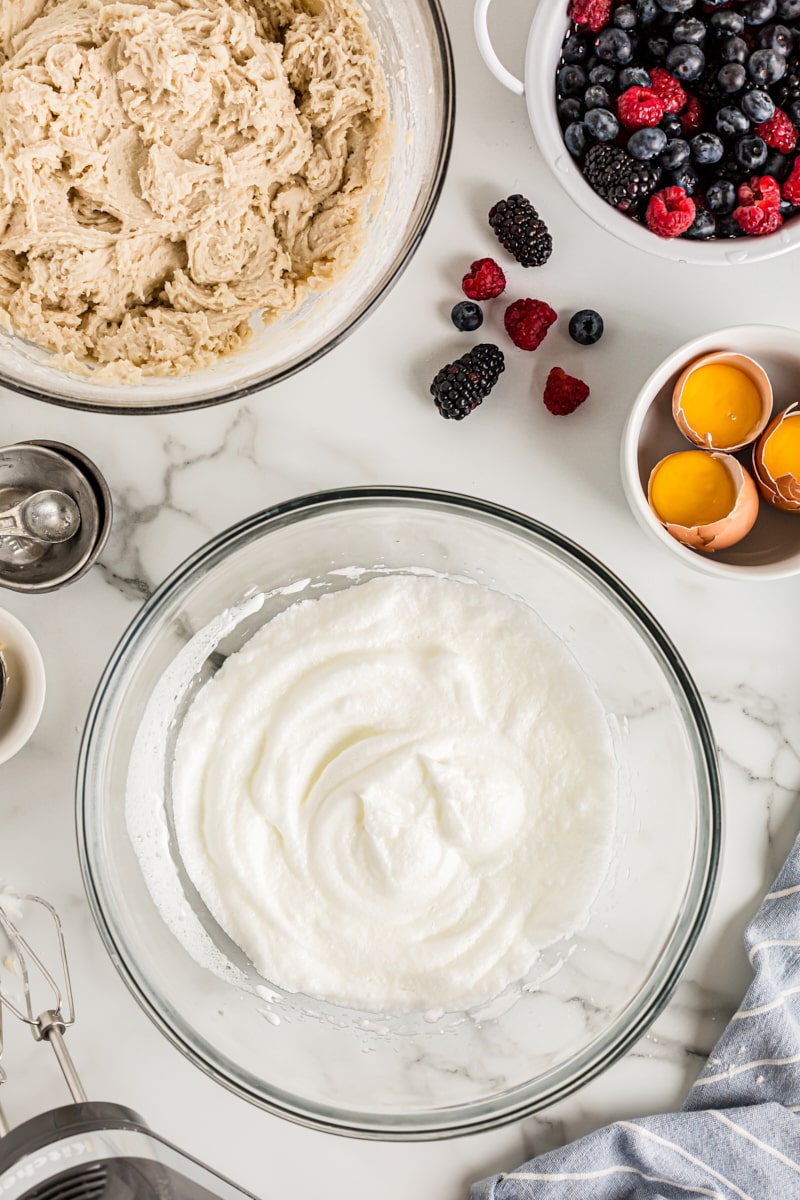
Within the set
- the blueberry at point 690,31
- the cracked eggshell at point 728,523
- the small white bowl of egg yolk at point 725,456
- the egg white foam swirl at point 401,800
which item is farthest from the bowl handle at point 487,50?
the egg white foam swirl at point 401,800

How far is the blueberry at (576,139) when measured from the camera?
139cm

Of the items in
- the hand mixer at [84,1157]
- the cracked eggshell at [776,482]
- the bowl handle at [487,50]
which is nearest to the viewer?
the hand mixer at [84,1157]

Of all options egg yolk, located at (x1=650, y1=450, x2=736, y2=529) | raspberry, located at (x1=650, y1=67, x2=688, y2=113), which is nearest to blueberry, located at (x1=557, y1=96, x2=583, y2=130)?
raspberry, located at (x1=650, y1=67, x2=688, y2=113)

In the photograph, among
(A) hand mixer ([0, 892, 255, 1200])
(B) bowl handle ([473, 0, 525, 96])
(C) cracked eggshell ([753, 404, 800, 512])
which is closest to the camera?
(A) hand mixer ([0, 892, 255, 1200])

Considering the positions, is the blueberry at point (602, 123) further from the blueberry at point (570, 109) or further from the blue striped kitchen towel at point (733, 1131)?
the blue striped kitchen towel at point (733, 1131)

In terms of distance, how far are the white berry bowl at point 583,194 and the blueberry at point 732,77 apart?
0.20 metres

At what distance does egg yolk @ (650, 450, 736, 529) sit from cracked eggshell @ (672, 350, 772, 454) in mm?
25

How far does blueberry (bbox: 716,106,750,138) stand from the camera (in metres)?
1.38

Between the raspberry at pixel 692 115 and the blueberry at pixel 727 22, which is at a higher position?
the blueberry at pixel 727 22

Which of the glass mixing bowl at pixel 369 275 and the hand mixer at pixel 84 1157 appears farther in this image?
the glass mixing bowl at pixel 369 275

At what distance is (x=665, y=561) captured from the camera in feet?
5.08

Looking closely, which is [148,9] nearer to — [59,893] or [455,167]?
[455,167]

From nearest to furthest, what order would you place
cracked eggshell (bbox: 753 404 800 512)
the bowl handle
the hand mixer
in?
1. the hand mixer
2. the bowl handle
3. cracked eggshell (bbox: 753 404 800 512)

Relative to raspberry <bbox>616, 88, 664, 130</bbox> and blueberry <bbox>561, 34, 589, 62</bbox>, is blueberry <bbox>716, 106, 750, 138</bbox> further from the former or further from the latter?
blueberry <bbox>561, 34, 589, 62</bbox>
